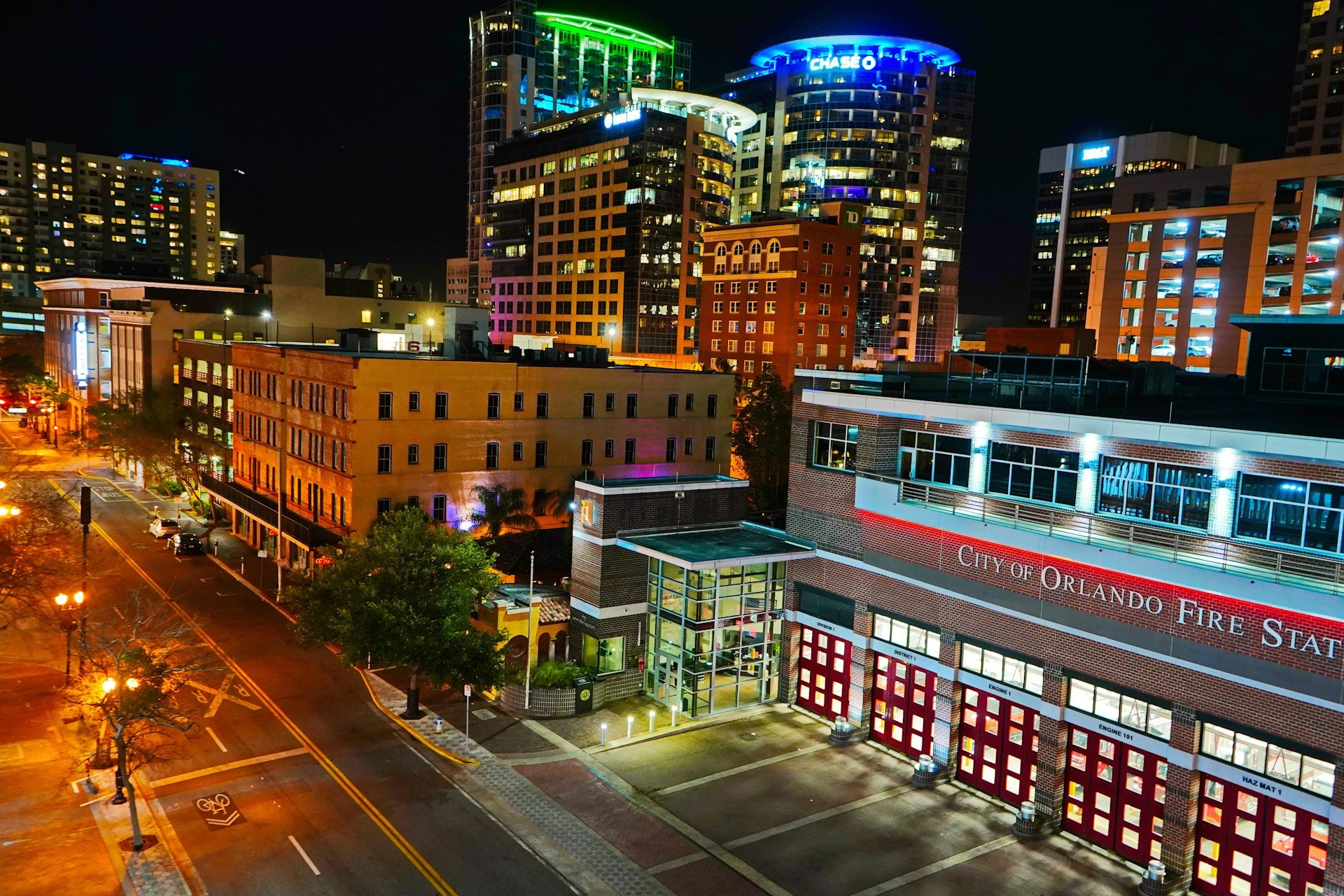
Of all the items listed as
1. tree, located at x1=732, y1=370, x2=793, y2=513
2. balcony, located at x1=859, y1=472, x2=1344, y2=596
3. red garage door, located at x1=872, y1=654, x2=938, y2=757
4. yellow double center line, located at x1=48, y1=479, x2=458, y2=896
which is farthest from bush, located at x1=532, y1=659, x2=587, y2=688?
tree, located at x1=732, y1=370, x2=793, y2=513

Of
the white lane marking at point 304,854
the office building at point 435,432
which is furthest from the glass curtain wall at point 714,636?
the white lane marking at point 304,854

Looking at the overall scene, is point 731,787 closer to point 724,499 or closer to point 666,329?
point 724,499

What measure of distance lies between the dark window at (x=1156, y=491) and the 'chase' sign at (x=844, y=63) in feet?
437

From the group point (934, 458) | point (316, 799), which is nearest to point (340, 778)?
point (316, 799)

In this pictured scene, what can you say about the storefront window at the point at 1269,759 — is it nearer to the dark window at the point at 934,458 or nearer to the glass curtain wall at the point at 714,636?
the dark window at the point at 934,458

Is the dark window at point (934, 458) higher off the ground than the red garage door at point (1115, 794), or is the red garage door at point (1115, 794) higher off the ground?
the dark window at point (934, 458)

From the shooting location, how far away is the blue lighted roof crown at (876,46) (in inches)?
5650

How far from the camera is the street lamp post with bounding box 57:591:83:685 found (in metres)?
31.6

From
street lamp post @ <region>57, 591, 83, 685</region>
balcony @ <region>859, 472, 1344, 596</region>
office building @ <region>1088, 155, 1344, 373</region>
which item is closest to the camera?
balcony @ <region>859, 472, 1344, 596</region>

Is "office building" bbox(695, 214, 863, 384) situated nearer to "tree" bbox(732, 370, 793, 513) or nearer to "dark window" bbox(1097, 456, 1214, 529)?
"tree" bbox(732, 370, 793, 513)

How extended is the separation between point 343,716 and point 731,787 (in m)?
14.8

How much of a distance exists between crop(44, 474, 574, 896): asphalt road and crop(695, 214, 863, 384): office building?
76.3 m

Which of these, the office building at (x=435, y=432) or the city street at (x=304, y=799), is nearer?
the city street at (x=304, y=799)

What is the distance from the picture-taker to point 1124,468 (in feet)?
84.6
